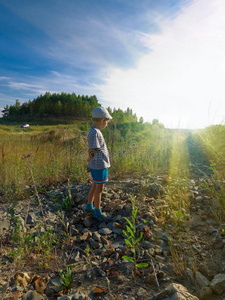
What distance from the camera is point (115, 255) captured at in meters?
2.47

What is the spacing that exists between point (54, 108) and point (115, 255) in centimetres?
4431

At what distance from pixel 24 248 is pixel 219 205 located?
2894mm

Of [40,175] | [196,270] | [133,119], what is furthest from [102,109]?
[133,119]

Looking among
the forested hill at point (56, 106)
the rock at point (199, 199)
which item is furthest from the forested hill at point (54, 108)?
the rock at point (199, 199)

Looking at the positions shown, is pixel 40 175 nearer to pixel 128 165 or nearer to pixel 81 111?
pixel 128 165

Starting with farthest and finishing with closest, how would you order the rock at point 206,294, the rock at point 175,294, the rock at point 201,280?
1. the rock at point 201,280
2. the rock at point 206,294
3. the rock at point 175,294

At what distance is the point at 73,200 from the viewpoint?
158 inches

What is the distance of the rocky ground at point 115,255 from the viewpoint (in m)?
1.93

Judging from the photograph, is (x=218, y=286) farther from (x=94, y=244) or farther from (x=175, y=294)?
(x=94, y=244)

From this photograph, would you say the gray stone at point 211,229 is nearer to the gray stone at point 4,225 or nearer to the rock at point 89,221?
the rock at point 89,221

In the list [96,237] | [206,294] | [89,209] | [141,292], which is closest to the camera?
[206,294]

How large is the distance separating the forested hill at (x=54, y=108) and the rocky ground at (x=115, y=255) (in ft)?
126

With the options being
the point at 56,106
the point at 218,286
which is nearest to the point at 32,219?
the point at 218,286

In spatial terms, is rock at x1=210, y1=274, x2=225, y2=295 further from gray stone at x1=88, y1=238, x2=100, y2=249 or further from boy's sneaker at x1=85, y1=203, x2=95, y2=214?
boy's sneaker at x1=85, y1=203, x2=95, y2=214
